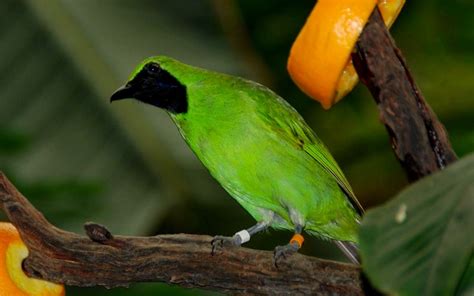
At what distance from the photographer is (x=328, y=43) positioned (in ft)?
5.58

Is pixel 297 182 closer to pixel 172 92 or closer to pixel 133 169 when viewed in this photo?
pixel 172 92

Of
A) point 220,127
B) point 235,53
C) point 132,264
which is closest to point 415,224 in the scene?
point 132,264

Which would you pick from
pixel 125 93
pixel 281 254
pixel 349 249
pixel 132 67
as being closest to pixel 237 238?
pixel 281 254

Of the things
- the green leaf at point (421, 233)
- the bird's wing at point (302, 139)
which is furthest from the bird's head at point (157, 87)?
the green leaf at point (421, 233)

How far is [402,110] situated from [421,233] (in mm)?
523

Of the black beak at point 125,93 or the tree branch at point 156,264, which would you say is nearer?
the tree branch at point 156,264

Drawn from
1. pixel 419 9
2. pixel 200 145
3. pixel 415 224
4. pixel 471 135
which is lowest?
pixel 471 135

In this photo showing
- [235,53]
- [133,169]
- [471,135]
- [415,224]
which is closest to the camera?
[415,224]

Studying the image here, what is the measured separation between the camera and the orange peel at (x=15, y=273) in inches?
70.5

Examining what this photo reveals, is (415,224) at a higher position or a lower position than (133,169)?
Answer: higher

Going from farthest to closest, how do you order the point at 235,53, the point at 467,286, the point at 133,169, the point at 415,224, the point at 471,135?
the point at 133,169 < the point at 235,53 < the point at 471,135 < the point at 467,286 < the point at 415,224

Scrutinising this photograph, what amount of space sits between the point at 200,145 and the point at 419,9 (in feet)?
7.78

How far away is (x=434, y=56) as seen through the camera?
4.48 m

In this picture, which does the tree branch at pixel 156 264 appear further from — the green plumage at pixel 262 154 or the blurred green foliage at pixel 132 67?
the blurred green foliage at pixel 132 67
